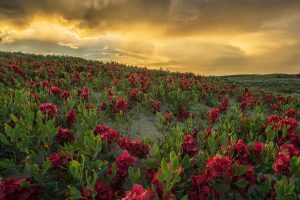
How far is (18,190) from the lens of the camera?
3877 millimetres

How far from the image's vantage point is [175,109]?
1034 centimetres

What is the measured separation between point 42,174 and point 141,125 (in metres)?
4.90

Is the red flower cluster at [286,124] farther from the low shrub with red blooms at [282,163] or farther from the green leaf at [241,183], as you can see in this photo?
the green leaf at [241,183]

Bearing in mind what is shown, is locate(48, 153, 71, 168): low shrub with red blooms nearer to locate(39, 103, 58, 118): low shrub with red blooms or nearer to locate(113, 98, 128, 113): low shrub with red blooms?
locate(39, 103, 58, 118): low shrub with red blooms

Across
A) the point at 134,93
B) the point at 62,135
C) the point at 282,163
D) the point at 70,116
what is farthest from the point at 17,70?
the point at 282,163

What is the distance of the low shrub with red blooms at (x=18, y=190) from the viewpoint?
373 centimetres

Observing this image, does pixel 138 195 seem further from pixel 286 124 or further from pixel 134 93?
pixel 134 93

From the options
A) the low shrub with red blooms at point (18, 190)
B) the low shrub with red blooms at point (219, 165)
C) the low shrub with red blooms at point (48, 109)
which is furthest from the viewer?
the low shrub with red blooms at point (48, 109)

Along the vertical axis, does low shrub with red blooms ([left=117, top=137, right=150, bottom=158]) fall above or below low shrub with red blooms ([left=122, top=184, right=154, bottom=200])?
below

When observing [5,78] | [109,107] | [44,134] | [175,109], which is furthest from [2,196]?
[5,78]

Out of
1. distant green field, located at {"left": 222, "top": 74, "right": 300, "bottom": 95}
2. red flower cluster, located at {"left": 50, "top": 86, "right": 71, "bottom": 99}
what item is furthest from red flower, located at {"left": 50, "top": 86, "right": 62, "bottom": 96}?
distant green field, located at {"left": 222, "top": 74, "right": 300, "bottom": 95}

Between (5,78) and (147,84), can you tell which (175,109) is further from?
(5,78)

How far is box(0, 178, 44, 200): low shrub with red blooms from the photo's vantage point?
373cm

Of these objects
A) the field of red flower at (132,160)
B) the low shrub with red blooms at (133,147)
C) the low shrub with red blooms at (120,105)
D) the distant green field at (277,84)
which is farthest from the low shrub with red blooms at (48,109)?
the distant green field at (277,84)
